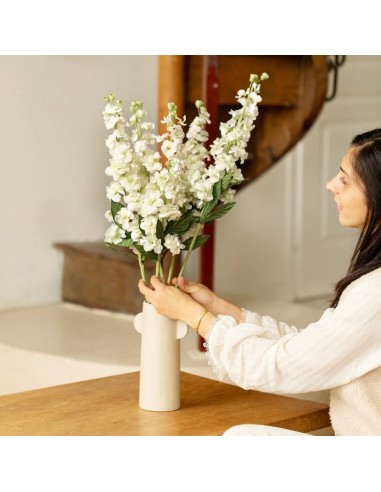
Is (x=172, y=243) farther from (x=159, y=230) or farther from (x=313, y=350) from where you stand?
(x=313, y=350)

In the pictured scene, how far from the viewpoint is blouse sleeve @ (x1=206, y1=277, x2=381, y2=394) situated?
70.9 inches

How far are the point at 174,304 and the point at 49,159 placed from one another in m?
2.39

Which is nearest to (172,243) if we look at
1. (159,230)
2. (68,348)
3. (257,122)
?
(159,230)

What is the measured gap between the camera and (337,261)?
203 inches

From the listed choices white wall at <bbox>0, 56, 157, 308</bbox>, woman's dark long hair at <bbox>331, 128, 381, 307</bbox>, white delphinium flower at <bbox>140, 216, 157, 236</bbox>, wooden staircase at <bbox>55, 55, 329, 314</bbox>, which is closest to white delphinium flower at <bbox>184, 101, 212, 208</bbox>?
white delphinium flower at <bbox>140, 216, 157, 236</bbox>

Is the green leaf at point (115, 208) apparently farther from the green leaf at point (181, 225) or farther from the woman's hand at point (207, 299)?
the woman's hand at point (207, 299)

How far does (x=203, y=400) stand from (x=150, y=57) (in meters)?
2.72

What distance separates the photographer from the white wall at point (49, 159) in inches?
158

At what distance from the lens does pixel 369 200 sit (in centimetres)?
193

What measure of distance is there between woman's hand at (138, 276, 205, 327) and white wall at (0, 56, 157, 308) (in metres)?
2.29

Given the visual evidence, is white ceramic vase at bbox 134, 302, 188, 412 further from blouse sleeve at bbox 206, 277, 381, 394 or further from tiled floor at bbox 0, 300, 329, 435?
tiled floor at bbox 0, 300, 329, 435

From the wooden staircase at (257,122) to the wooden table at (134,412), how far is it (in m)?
1.76

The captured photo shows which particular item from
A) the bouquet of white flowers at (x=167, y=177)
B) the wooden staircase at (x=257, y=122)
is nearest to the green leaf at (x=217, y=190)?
the bouquet of white flowers at (x=167, y=177)
